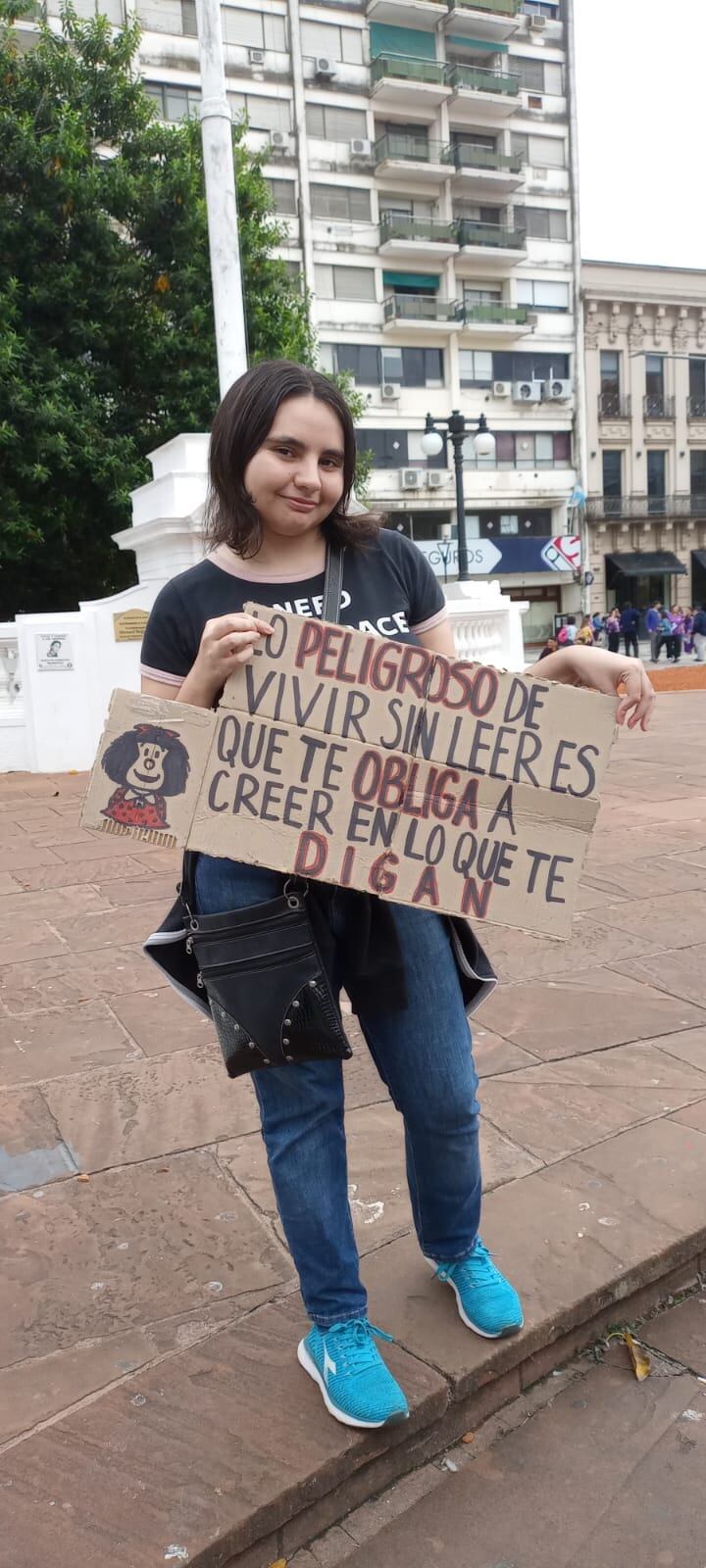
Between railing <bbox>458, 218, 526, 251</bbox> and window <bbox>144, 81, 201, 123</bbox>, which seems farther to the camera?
railing <bbox>458, 218, 526, 251</bbox>

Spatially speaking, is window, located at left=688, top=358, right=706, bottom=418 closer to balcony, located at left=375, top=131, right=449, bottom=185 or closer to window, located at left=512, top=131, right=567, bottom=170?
window, located at left=512, top=131, right=567, bottom=170

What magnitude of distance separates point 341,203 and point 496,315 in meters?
6.08

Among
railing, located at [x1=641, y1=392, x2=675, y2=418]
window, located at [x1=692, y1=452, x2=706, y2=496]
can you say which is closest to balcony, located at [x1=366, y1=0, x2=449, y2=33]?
railing, located at [x1=641, y1=392, x2=675, y2=418]

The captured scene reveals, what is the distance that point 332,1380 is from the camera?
1.87m

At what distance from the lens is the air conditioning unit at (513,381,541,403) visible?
1415 inches

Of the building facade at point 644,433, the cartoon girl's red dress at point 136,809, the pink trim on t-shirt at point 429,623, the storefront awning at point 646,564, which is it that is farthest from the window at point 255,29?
the cartoon girl's red dress at point 136,809

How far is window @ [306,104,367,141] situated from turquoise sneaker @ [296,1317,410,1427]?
37.3 m

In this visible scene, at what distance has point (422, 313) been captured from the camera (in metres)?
34.7

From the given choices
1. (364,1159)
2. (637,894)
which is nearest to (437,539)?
(637,894)

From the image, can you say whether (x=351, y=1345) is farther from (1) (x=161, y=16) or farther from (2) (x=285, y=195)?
(1) (x=161, y=16)

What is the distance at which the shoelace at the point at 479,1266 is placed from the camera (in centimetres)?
210

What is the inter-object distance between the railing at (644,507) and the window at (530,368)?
4.47 meters

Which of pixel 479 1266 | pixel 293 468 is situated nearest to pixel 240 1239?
pixel 479 1266

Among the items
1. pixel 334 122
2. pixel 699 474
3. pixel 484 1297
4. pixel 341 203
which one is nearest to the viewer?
pixel 484 1297
